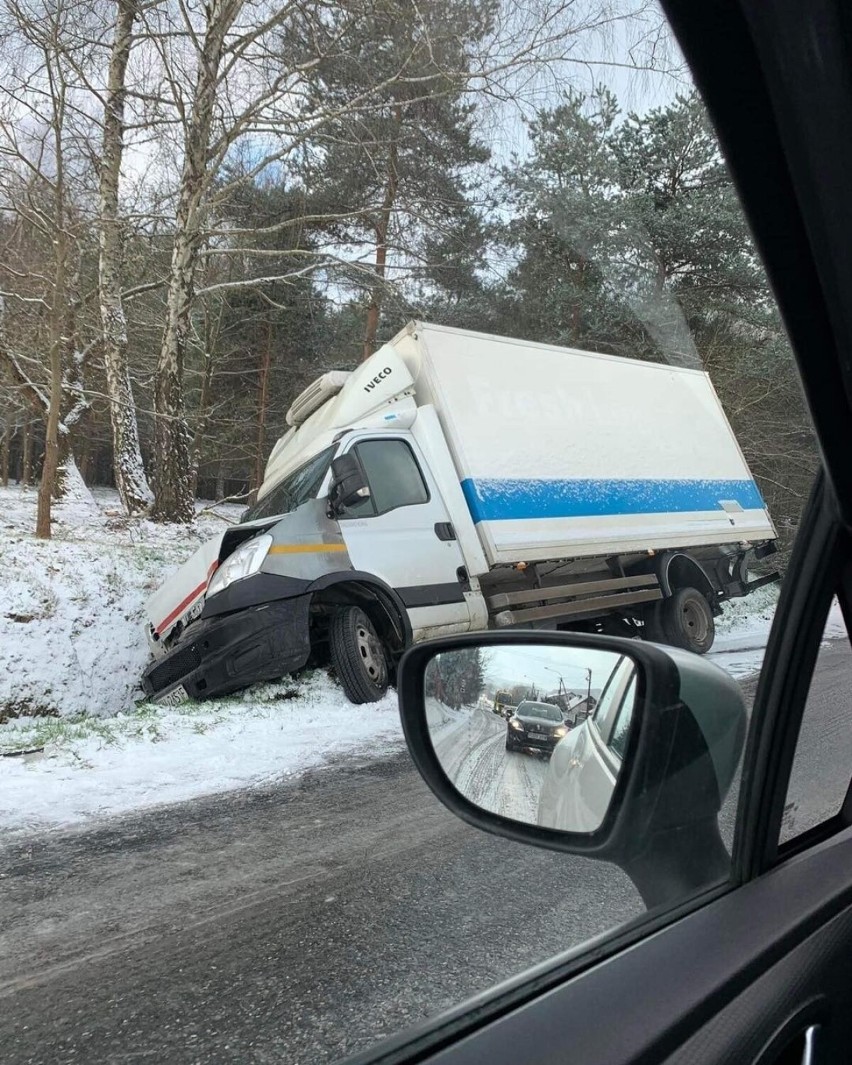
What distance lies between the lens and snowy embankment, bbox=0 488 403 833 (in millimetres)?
3928

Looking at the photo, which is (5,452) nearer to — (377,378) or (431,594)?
(377,378)

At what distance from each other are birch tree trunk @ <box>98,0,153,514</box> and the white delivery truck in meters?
4.12

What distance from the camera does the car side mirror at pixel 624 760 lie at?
120 centimetres

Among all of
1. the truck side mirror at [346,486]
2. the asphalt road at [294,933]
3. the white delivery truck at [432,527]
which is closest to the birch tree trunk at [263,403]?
the white delivery truck at [432,527]

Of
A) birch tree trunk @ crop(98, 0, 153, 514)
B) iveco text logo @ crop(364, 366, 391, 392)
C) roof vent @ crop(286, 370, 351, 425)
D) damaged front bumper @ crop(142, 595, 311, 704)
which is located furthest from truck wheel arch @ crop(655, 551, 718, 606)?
birch tree trunk @ crop(98, 0, 153, 514)

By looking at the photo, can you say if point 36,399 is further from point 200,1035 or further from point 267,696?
point 200,1035

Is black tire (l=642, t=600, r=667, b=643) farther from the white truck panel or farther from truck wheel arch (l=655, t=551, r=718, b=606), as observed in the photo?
the white truck panel

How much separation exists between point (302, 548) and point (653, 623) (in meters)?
3.06

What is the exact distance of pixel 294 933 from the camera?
174cm

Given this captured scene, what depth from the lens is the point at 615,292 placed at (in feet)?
6.30

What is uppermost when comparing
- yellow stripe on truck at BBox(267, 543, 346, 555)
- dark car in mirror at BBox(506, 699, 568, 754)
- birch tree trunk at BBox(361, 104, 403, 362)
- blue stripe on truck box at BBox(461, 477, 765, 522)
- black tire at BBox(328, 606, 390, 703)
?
birch tree trunk at BBox(361, 104, 403, 362)

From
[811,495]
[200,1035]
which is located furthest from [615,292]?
[200,1035]

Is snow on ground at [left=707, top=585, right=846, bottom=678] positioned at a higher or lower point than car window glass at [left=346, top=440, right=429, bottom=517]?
lower

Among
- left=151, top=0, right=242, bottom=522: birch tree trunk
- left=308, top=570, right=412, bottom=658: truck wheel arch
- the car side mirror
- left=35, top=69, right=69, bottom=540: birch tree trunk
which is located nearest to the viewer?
the car side mirror
